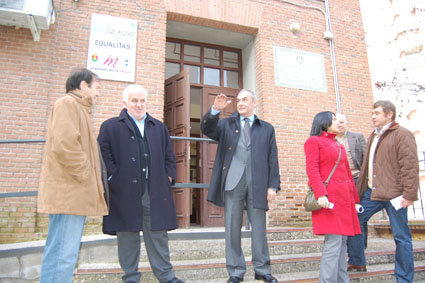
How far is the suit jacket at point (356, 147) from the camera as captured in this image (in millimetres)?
4121

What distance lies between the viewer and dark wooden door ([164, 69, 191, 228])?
5.71m

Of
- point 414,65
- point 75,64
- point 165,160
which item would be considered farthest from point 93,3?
point 414,65

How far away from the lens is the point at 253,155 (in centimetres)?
319

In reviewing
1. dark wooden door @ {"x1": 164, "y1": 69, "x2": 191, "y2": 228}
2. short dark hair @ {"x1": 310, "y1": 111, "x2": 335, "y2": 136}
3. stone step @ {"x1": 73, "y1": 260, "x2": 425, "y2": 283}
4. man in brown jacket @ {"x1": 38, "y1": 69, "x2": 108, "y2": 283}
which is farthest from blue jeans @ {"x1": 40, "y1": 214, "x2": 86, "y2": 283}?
dark wooden door @ {"x1": 164, "y1": 69, "x2": 191, "y2": 228}

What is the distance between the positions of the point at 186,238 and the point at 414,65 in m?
17.8

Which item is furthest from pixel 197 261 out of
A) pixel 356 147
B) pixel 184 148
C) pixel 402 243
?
pixel 184 148

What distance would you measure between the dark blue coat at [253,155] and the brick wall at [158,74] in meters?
2.54

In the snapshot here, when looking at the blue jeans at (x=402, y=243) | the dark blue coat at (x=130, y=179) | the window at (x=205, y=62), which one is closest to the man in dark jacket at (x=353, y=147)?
the blue jeans at (x=402, y=243)

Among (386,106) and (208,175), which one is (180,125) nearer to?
(208,175)

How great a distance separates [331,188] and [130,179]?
5.54 ft

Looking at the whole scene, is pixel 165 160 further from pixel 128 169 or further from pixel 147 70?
pixel 147 70

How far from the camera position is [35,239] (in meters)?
4.78

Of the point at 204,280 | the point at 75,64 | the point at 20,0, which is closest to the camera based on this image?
the point at 204,280

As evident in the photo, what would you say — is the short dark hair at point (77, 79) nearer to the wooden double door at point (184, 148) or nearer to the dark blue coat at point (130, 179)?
the dark blue coat at point (130, 179)
